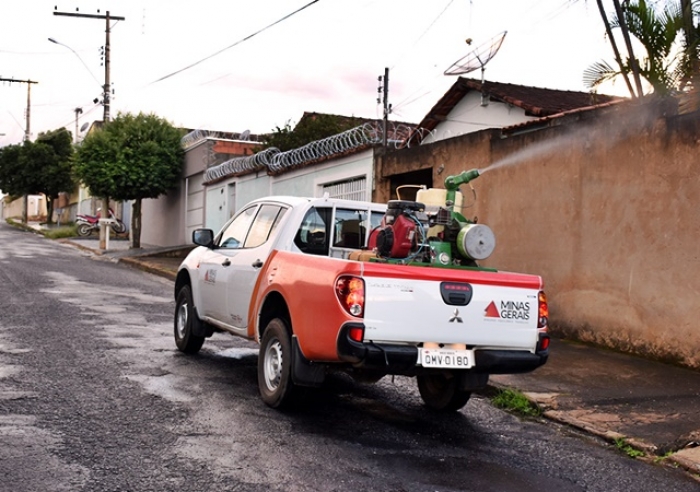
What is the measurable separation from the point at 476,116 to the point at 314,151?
17.9 feet

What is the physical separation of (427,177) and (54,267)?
33.1 feet

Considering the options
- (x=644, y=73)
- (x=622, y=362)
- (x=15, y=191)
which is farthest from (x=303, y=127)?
(x=15, y=191)

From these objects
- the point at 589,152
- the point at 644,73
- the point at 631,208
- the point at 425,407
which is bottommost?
the point at 425,407

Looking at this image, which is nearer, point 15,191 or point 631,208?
point 631,208

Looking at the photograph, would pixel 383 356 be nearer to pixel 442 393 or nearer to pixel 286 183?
pixel 442 393

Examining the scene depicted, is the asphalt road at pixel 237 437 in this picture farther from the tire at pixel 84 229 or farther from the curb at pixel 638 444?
the tire at pixel 84 229

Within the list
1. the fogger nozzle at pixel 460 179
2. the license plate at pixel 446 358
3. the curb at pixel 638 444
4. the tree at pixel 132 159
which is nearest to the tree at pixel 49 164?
the tree at pixel 132 159

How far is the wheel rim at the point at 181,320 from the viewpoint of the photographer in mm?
8555

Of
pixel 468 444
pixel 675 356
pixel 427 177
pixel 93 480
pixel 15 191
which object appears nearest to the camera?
pixel 93 480

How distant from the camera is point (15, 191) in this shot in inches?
2079

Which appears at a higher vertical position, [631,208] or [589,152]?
[589,152]

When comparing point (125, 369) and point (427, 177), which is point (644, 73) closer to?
point (427, 177)

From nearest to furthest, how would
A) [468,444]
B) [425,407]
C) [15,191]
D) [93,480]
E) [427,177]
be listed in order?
[93,480] < [468,444] < [425,407] < [427,177] < [15,191]

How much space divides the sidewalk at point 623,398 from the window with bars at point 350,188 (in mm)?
7236
